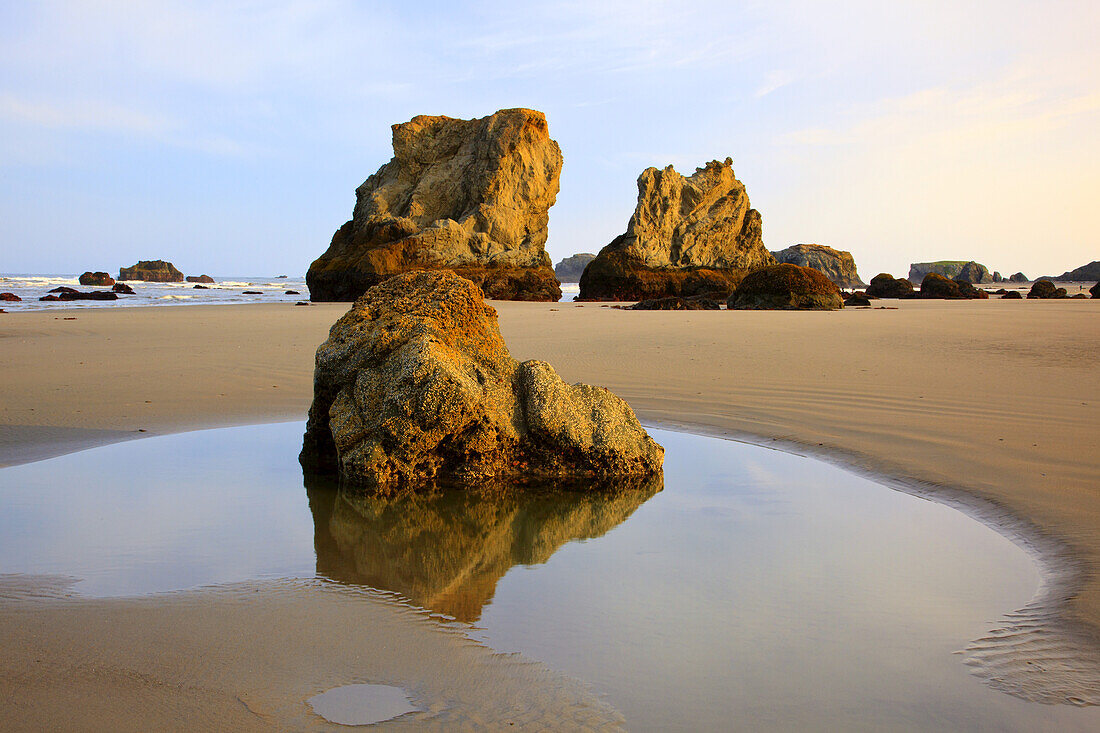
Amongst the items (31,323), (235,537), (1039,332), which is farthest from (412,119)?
(235,537)

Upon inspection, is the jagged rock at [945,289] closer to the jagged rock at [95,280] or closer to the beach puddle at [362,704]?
the beach puddle at [362,704]

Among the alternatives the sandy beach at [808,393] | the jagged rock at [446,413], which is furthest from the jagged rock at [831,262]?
the jagged rock at [446,413]

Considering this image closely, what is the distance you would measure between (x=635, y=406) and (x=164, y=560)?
4043mm

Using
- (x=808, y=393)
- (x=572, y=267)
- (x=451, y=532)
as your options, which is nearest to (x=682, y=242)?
(x=808, y=393)

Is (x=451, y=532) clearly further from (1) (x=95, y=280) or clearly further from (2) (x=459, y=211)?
(1) (x=95, y=280)

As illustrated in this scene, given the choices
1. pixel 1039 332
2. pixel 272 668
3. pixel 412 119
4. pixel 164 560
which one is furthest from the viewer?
pixel 412 119

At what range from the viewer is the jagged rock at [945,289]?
1159 inches

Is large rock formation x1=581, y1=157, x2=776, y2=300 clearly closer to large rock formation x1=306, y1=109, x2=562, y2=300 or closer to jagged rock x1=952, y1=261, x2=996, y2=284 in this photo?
large rock formation x1=306, y1=109, x2=562, y2=300

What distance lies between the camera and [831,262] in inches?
2019

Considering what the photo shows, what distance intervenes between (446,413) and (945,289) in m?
29.6

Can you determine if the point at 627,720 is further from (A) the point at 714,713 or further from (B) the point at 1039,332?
(B) the point at 1039,332

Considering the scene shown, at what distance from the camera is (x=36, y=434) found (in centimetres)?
516

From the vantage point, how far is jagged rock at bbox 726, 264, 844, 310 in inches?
756

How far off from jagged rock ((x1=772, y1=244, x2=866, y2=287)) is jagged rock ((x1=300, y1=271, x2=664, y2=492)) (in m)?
48.8
